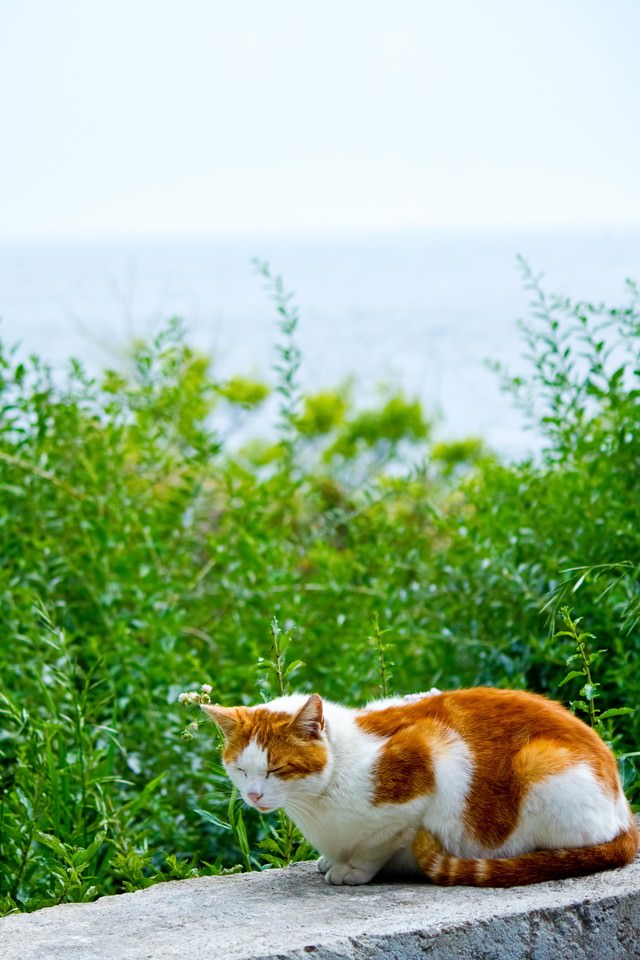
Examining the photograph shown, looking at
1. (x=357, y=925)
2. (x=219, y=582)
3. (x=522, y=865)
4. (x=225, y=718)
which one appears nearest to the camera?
(x=357, y=925)

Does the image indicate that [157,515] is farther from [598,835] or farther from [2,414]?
[598,835]

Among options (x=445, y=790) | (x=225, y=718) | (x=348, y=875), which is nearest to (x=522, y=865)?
(x=445, y=790)

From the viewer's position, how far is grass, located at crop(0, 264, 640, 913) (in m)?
2.78

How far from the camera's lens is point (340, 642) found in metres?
3.37

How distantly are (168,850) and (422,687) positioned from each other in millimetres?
811

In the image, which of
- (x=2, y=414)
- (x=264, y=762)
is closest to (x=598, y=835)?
(x=264, y=762)

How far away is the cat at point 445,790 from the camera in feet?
6.07

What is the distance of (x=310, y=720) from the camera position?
1896 mm

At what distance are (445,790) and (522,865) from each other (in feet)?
0.51

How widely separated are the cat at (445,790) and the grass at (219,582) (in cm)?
59

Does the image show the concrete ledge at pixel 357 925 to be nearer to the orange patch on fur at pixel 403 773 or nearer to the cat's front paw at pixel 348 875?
the cat's front paw at pixel 348 875

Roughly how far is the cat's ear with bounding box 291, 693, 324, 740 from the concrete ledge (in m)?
0.25

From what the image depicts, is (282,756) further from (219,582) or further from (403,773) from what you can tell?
(219,582)

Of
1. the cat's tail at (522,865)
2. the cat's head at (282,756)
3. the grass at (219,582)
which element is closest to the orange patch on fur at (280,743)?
the cat's head at (282,756)
